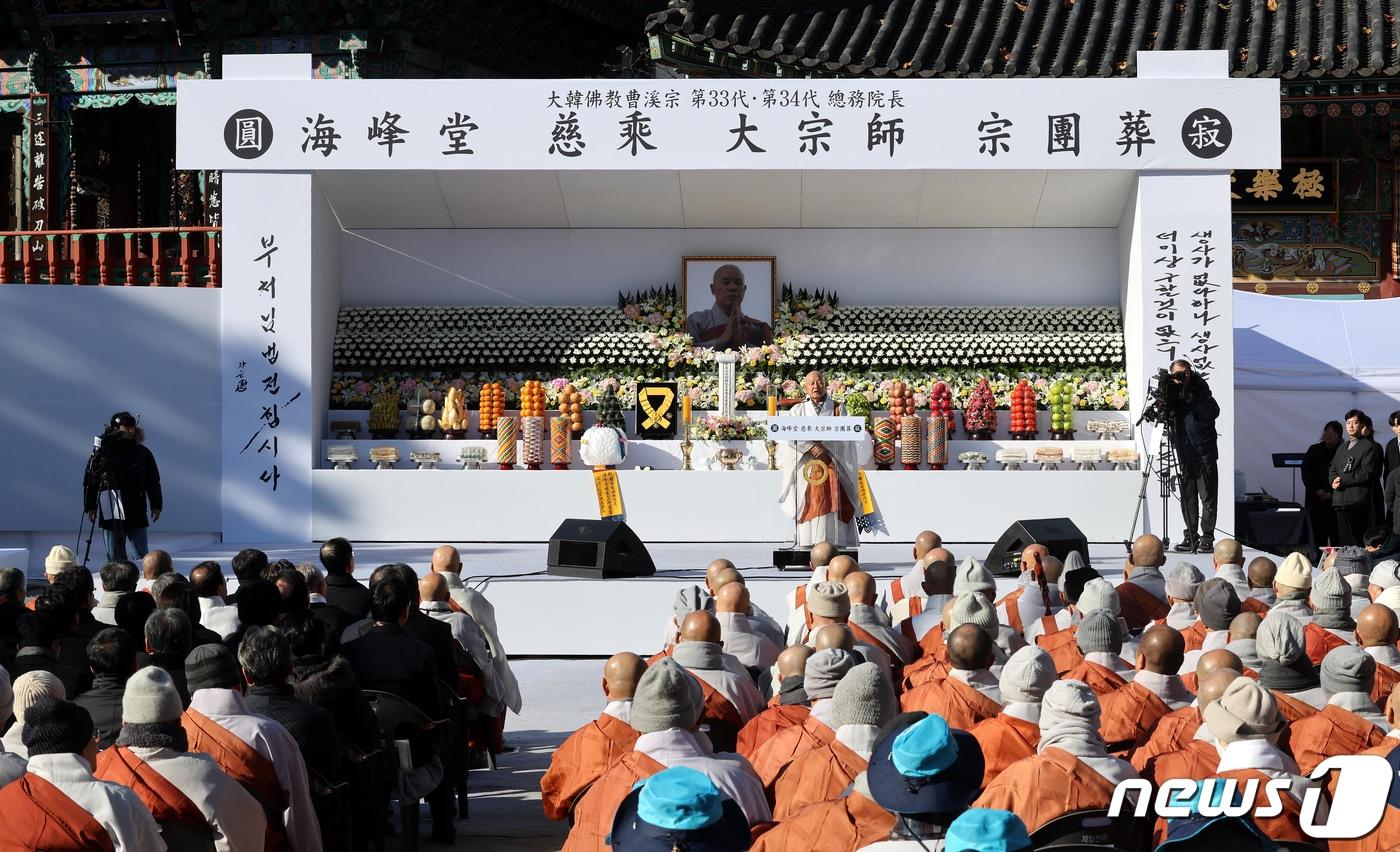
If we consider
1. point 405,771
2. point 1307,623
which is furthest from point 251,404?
point 1307,623

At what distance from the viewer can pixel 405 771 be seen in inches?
230

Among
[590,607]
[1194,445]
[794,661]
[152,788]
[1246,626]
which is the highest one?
[1194,445]

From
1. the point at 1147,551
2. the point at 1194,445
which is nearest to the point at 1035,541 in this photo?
the point at 1147,551

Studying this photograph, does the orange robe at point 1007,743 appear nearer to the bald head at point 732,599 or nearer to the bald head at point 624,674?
the bald head at point 624,674

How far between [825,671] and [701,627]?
27.9 inches

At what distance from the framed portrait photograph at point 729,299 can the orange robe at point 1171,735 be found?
1133 cm

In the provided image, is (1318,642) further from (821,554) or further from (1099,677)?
(821,554)

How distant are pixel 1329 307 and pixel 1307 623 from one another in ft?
36.7

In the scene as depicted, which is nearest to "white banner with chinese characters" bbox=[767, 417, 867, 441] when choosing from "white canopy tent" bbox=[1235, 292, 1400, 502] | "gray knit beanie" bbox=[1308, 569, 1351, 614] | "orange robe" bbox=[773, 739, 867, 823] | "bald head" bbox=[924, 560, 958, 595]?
"bald head" bbox=[924, 560, 958, 595]

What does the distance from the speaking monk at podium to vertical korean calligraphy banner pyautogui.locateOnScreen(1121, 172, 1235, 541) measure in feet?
11.7

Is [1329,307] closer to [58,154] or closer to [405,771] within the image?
[405,771]

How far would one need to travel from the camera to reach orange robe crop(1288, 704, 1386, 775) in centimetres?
477

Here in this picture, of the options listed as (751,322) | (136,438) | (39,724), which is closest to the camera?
(39,724)

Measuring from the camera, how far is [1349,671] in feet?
16.6
